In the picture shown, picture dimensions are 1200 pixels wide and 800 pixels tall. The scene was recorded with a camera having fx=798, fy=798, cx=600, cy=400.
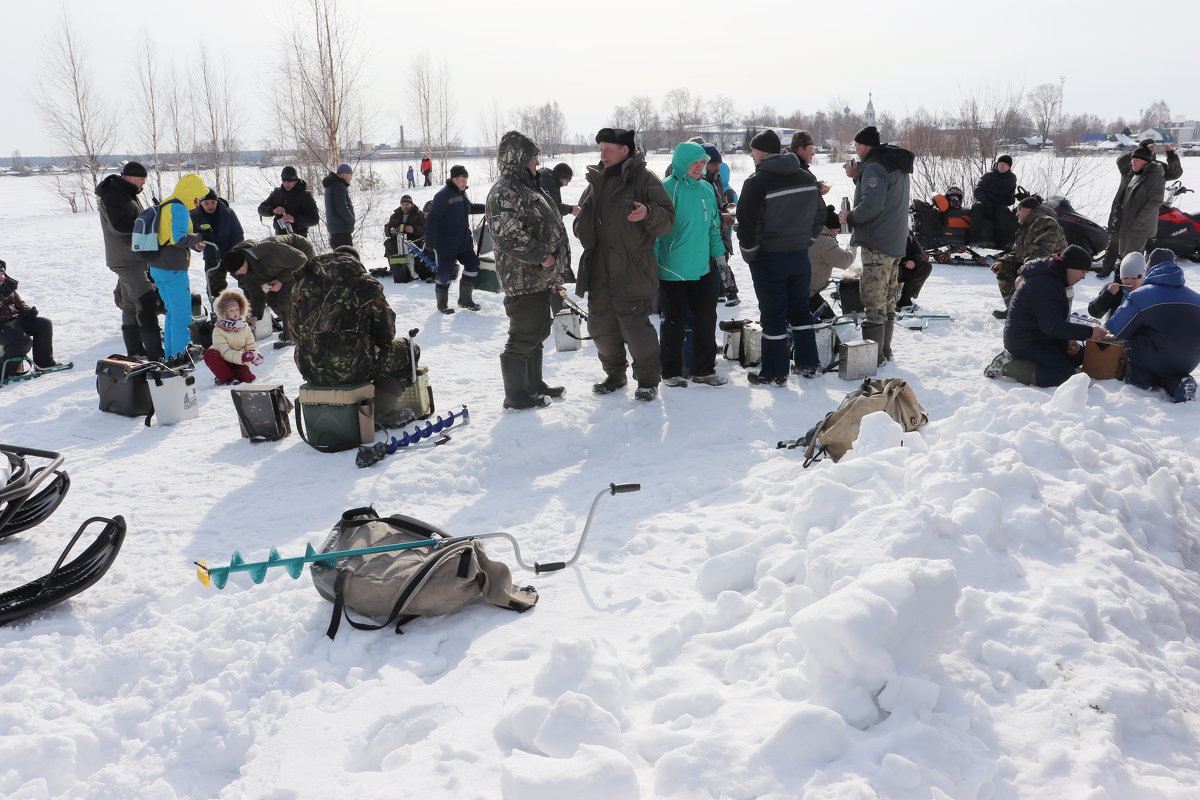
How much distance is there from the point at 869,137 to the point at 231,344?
5.56 meters

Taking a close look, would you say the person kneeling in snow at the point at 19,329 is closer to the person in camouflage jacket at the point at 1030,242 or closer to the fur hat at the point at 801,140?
the fur hat at the point at 801,140

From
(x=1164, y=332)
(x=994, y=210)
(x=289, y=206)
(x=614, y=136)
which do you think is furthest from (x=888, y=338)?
(x=289, y=206)

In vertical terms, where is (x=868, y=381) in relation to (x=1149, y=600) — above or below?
above

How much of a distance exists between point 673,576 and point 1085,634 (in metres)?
1.54

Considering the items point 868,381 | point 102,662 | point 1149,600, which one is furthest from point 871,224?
point 102,662

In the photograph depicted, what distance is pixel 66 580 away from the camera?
11.0 ft

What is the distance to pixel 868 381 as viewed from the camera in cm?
497

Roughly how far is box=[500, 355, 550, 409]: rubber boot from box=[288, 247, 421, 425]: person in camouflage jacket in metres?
0.91

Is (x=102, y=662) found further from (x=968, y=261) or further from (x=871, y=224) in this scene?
(x=968, y=261)

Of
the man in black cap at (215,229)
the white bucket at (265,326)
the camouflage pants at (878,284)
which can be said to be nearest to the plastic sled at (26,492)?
the white bucket at (265,326)

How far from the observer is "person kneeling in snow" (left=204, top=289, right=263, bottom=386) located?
6.73 metres

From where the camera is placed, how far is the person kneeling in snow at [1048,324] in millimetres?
5793

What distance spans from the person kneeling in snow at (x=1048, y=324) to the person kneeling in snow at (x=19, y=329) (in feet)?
28.1

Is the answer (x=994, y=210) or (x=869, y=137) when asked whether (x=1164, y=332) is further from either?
(x=994, y=210)
